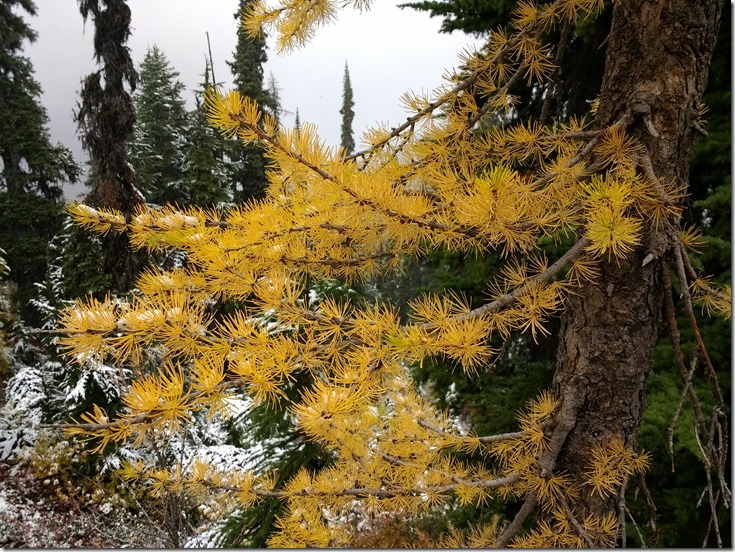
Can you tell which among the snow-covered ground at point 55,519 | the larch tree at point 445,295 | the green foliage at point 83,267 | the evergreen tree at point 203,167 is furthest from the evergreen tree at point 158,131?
the larch tree at point 445,295

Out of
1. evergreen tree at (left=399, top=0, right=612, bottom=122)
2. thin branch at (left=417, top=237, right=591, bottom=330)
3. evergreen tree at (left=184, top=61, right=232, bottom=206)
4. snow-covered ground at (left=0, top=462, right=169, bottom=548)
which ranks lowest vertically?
snow-covered ground at (left=0, top=462, right=169, bottom=548)

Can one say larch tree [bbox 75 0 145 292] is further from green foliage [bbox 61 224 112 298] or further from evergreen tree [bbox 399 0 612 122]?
evergreen tree [bbox 399 0 612 122]

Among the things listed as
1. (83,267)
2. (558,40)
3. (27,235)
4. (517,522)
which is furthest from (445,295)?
(27,235)

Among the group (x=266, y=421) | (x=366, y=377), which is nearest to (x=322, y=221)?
(x=366, y=377)

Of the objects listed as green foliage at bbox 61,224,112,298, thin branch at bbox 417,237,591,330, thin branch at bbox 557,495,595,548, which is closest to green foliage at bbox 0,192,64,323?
green foliage at bbox 61,224,112,298

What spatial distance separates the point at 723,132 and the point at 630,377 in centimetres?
175

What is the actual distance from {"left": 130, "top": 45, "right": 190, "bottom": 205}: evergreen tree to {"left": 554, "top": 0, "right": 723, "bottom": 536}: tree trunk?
192 inches

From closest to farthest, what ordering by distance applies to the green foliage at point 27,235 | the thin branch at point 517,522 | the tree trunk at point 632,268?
the tree trunk at point 632,268, the thin branch at point 517,522, the green foliage at point 27,235

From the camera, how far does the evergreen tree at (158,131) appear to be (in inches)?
203

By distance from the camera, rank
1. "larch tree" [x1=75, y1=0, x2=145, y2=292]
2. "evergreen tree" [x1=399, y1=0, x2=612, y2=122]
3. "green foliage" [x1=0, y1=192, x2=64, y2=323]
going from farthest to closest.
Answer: "green foliage" [x1=0, y1=192, x2=64, y2=323] → "larch tree" [x1=75, y1=0, x2=145, y2=292] → "evergreen tree" [x1=399, y1=0, x2=612, y2=122]

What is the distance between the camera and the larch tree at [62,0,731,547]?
888 mm

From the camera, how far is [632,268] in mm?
1139

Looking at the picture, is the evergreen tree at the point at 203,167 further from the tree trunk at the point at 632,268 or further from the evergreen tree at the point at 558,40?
the tree trunk at the point at 632,268

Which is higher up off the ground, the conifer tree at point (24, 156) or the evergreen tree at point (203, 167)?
the evergreen tree at point (203, 167)
